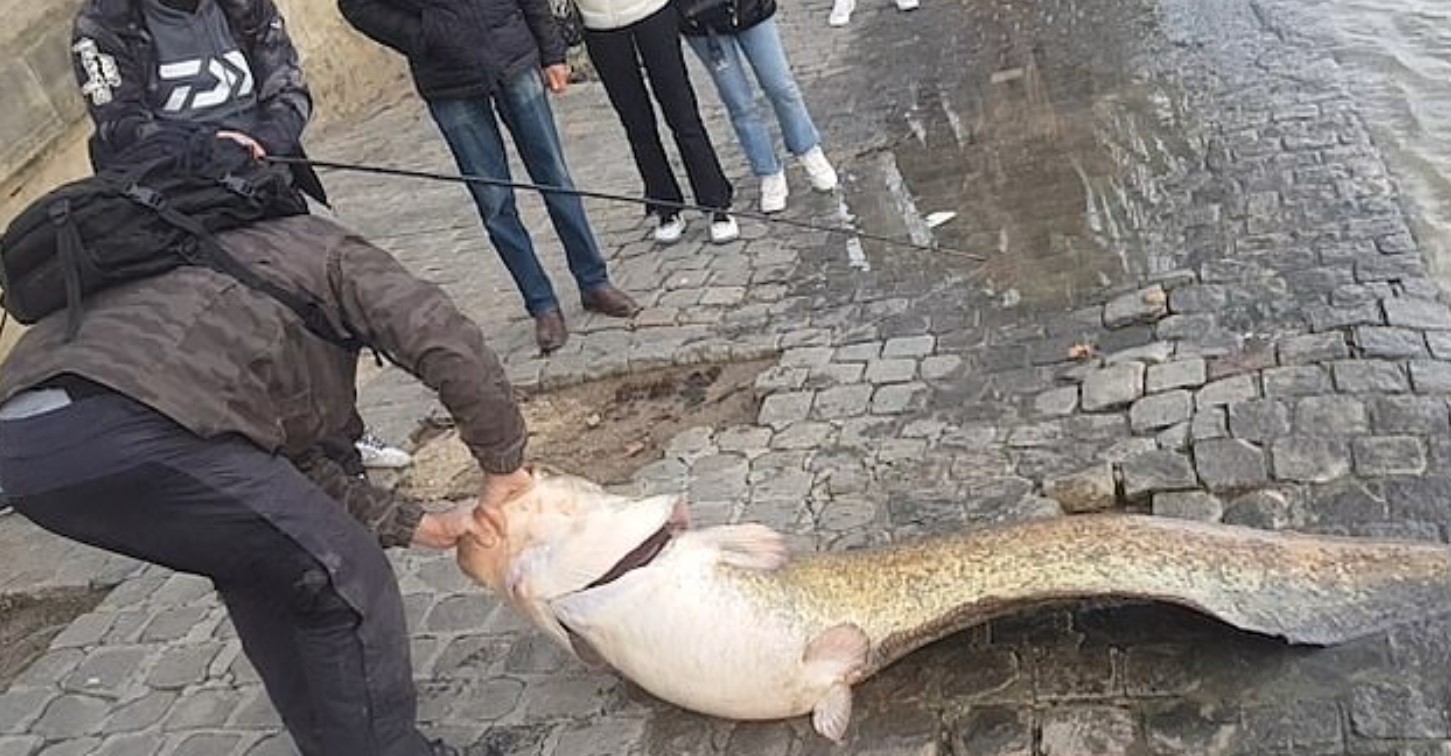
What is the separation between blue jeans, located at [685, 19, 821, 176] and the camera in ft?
24.2

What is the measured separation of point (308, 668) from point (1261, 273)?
3.94m

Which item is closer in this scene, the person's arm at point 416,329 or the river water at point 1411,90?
the person's arm at point 416,329

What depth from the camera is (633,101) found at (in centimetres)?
727

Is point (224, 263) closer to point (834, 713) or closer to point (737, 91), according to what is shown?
point (834, 713)

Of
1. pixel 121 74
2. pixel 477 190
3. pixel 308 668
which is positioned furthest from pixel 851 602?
pixel 477 190

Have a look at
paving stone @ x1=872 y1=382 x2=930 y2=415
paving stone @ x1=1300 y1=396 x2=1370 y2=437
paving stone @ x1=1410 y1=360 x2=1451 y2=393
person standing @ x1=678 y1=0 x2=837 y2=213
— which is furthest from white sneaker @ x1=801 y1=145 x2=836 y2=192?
paving stone @ x1=1410 y1=360 x2=1451 y2=393

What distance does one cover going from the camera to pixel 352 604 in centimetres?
349

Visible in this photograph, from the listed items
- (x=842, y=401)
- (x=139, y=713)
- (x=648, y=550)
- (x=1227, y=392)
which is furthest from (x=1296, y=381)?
(x=139, y=713)

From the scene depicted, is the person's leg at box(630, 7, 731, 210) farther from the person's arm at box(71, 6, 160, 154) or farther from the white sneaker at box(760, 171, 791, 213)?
the person's arm at box(71, 6, 160, 154)

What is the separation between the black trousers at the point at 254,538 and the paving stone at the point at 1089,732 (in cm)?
166

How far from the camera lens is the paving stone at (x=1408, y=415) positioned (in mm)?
4441

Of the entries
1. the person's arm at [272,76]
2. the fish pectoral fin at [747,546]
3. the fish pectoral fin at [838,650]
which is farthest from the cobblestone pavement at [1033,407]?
the person's arm at [272,76]

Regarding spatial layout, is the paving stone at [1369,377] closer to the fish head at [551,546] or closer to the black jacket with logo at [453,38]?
the fish head at [551,546]

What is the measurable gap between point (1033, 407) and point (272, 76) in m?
2.95
